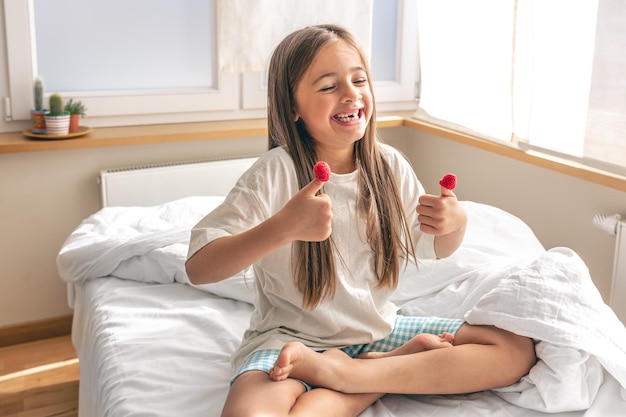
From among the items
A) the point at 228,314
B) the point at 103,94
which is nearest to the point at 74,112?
the point at 103,94

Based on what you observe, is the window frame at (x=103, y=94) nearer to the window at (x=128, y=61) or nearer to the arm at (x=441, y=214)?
the window at (x=128, y=61)

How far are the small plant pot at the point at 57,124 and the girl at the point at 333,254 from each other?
3.58ft

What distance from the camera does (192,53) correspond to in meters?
2.58

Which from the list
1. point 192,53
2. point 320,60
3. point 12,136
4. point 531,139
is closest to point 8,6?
point 12,136

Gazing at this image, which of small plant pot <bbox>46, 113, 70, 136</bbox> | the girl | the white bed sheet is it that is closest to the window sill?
small plant pot <bbox>46, 113, 70, 136</bbox>

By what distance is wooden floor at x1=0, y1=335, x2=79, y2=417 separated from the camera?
2.04 meters

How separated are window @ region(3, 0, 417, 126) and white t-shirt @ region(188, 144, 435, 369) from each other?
1.28 metres

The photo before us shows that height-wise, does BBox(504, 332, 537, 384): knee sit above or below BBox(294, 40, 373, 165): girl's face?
below

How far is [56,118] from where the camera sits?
226 centimetres

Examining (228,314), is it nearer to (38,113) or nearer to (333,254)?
(333,254)

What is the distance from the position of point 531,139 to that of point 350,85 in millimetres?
1131

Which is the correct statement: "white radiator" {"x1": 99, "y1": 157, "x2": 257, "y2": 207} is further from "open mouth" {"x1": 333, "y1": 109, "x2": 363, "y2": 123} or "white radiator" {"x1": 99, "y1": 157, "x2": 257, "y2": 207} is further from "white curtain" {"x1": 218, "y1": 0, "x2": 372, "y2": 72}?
"open mouth" {"x1": 333, "y1": 109, "x2": 363, "y2": 123}

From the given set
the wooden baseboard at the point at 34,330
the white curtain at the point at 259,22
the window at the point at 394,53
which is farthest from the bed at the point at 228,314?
the window at the point at 394,53

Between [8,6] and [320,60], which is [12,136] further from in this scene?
[320,60]
